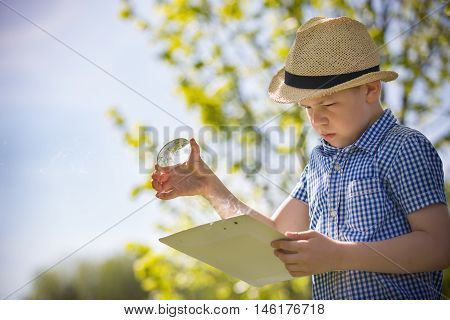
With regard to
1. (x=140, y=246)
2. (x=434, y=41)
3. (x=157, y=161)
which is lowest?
(x=140, y=246)

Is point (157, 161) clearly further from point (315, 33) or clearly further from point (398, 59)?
point (398, 59)

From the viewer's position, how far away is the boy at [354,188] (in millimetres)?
1269

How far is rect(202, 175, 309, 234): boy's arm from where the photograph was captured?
5.24 feet

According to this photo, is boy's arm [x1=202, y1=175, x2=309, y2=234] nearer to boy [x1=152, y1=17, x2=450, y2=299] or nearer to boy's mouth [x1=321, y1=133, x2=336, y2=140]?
boy [x1=152, y1=17, x2=450, y2=299]

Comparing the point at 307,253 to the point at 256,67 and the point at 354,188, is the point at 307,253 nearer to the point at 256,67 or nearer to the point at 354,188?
the point at 354,188

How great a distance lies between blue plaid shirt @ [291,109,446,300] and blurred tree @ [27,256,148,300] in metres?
3.25

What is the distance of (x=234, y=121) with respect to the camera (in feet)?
10.6

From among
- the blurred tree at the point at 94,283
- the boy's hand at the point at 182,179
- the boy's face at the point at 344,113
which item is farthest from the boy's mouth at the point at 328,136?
the blurred tree at the point at 94,283

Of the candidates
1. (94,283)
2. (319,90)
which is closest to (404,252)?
(319,90)

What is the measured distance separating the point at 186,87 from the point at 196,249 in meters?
1.87

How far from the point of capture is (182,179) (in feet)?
5.34

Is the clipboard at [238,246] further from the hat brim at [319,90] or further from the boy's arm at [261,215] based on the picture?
the hat brim at [319,90]

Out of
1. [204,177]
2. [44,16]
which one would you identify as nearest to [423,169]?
[204,177]

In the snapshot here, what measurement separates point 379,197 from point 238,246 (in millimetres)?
322
